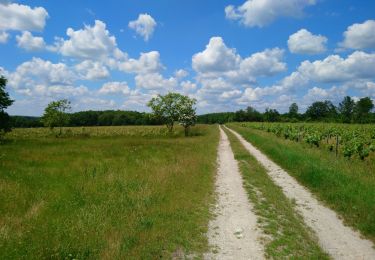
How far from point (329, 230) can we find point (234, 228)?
257 cm

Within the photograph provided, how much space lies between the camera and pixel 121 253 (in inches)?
243

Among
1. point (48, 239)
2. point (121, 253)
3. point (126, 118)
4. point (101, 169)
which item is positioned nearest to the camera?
point (121, 253)

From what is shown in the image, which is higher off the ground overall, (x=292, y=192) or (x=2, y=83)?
(x=2, y=83)

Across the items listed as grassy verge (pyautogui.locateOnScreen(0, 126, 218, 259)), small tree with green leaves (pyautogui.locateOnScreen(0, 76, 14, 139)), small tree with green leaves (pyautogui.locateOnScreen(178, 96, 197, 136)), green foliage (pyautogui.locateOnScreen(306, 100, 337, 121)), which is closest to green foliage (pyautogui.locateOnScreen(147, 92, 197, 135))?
small tree with green leaves (pyautogui.locateOnScreen(178, 96, 197, 136))

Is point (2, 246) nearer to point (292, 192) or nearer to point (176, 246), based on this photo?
point (176, 246)

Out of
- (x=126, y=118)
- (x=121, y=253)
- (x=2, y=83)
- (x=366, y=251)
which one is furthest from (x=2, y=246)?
(x=126, y=118)

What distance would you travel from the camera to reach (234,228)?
787 cm

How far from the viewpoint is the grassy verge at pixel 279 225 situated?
6520mm

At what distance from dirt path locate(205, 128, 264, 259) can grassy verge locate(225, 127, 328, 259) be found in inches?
10.7

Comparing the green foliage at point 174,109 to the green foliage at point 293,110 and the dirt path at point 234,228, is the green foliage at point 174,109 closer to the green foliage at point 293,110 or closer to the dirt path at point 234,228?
the dirt path at point 234,228

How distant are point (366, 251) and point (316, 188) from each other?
19.4ft

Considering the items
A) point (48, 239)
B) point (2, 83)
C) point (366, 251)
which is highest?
point (2, 83)

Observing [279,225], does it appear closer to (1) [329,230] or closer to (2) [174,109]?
(1) [329,230]

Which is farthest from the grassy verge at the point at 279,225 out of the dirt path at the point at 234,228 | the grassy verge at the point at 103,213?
the grassy verge at the point at 103,213
